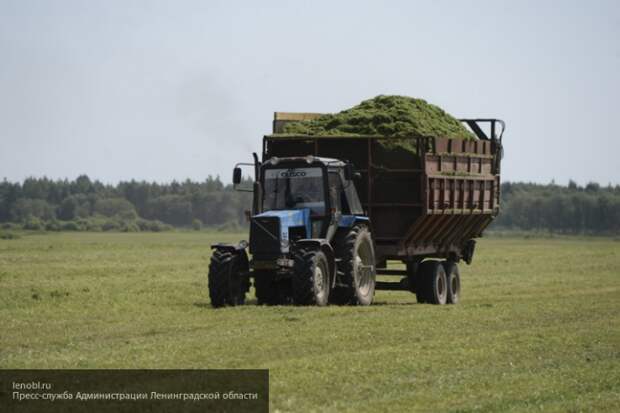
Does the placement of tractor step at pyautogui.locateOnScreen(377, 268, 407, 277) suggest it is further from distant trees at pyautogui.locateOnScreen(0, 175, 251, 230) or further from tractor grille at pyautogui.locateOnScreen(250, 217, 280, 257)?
distant trees at pyautogui.locateOnScreen(0, 175, 251, 230)

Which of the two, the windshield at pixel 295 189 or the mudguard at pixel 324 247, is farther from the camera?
the windshield at pixel 295 189

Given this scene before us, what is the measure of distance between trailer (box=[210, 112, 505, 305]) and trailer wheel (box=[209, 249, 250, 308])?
0.06 metres

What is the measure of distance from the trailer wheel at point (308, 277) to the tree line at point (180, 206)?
109 metres

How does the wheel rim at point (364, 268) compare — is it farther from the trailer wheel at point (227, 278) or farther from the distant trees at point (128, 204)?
the distant trees at point (128, 204)

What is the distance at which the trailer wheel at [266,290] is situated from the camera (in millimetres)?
22266

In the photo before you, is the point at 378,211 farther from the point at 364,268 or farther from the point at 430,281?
the point at 430,281

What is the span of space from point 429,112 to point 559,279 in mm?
12122

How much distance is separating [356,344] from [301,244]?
17.4 ft

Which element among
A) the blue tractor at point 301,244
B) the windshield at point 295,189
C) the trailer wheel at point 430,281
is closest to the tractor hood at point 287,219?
the blue tractor at point 301,244

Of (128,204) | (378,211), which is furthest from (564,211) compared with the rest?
(378,211)

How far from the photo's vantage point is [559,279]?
1421 inches

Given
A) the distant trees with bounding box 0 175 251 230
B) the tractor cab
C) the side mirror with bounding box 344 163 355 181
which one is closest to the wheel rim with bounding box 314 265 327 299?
the tractor cab

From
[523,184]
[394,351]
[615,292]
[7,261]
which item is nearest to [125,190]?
[523,184]

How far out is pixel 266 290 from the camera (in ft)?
73.5
